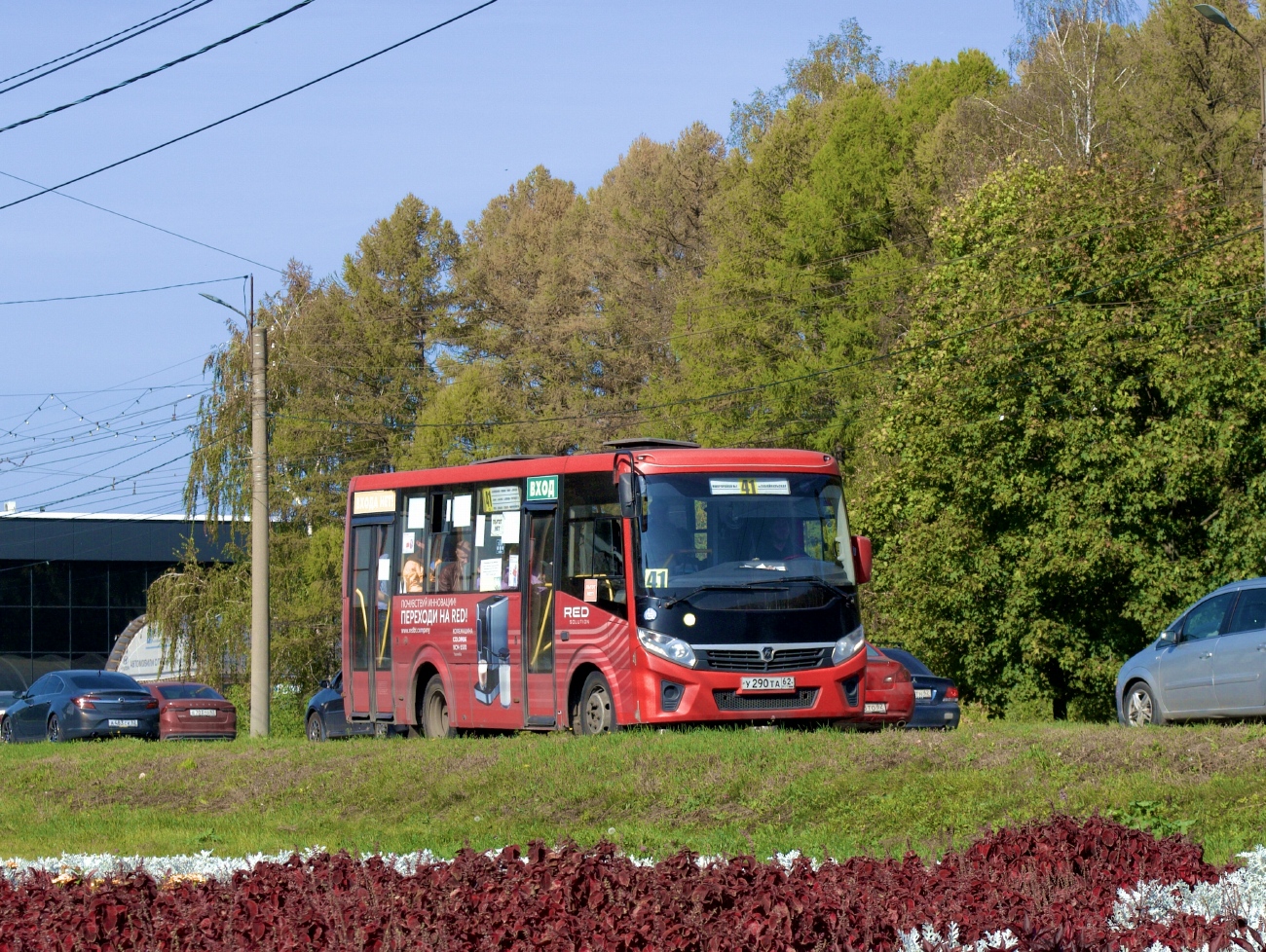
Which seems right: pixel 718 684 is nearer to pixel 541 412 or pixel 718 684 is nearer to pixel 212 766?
pixel 212 766

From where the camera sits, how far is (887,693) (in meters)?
18.6

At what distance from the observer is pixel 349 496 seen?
74.0 feet

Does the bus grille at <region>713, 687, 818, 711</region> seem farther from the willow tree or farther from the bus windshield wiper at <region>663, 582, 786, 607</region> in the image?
the willow tree

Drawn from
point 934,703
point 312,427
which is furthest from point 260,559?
point 312,427

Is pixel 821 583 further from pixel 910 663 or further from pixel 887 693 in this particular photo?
pixel 910 663

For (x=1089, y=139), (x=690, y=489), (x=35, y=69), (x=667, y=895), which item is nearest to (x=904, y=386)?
(x=1089, y=139)

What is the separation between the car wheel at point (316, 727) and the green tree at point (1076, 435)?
1313 centimetres

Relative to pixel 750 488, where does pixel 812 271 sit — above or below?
above

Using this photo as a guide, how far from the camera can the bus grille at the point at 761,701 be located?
16.4 meters

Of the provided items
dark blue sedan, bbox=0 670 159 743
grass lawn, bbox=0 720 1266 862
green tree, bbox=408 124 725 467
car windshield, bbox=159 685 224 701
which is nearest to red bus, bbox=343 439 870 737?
grass lawn, bbox=0 720 1266 862

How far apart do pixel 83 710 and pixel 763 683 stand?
17.3m

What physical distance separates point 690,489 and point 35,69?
28.3 ft

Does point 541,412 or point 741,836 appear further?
point 541,412

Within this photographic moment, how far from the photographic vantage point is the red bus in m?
16.3
